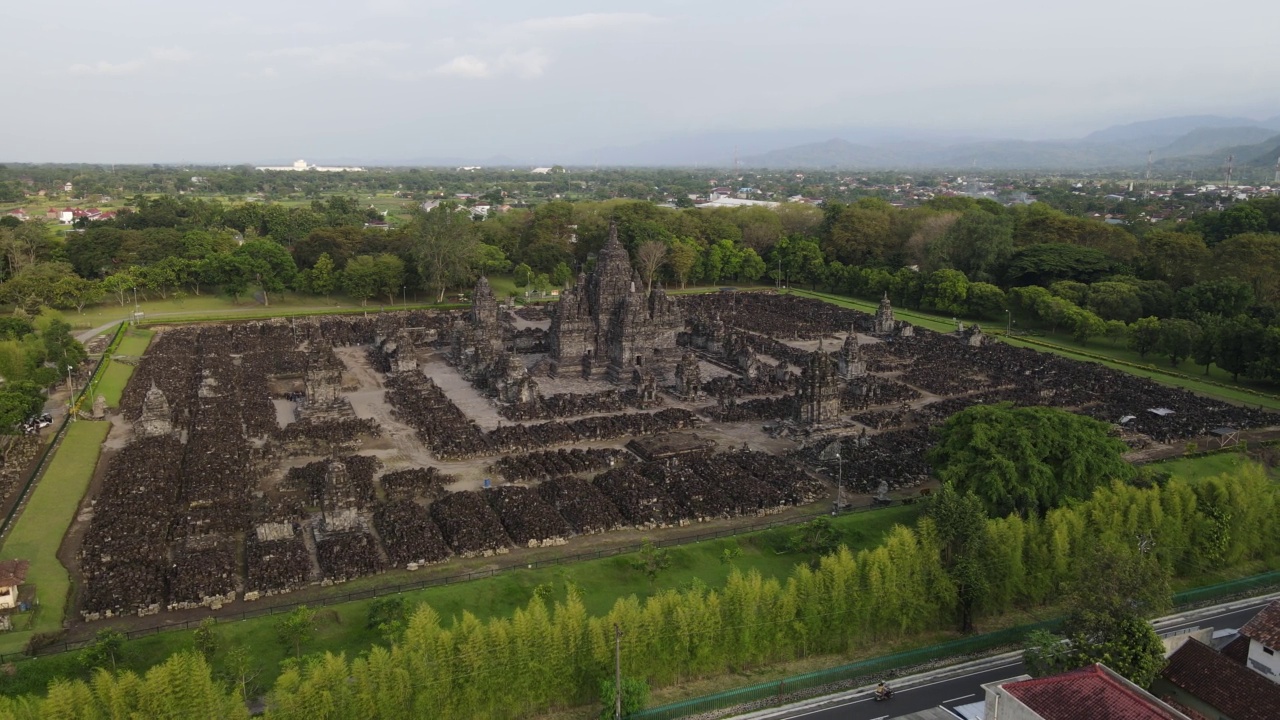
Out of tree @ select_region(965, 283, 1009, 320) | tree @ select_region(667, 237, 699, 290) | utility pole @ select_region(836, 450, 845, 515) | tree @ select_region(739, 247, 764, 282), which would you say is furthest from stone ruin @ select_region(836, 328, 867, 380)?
tree @ select_region(739, 247, 764, 282)

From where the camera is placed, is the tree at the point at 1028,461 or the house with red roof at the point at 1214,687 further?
the tree at the point at 1028,461

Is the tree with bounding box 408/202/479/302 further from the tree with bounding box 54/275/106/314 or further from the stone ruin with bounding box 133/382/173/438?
the stone ruin with bounding box 133/382/173/438

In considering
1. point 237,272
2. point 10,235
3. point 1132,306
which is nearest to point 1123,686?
point 1132,306

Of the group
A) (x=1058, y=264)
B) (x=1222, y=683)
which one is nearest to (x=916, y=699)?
(x=1222, y=683)

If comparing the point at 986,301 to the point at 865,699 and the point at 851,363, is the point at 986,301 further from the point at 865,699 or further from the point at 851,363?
the point at 865,699

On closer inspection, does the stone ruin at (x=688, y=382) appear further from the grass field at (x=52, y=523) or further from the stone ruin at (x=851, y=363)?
the grass field at (x=52, y=523)

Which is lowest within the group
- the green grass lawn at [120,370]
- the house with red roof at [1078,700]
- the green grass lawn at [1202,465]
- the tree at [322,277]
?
the green grass lawn at [1202,465]

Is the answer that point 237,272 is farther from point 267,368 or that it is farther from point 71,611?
point 71,611

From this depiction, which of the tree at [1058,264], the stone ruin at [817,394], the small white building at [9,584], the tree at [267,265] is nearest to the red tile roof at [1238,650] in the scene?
the stone ruin at [817,394]
